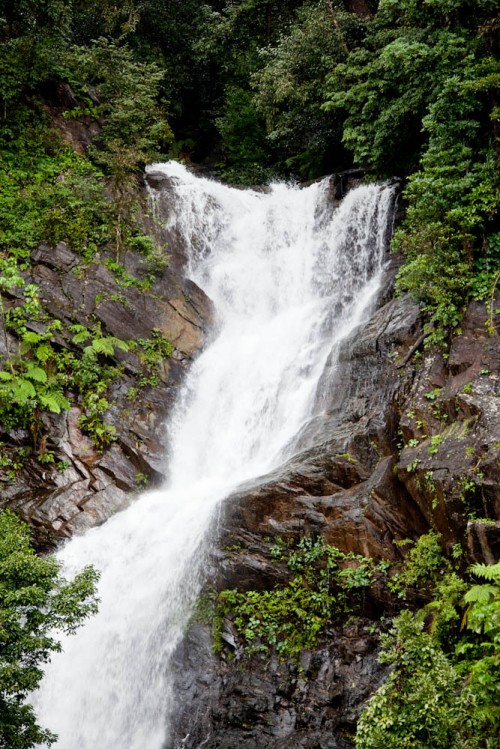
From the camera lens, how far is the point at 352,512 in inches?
365

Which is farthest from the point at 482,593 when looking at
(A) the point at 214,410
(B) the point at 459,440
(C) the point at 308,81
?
(C) the point at 308,81

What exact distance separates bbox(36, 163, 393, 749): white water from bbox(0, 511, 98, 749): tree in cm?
184

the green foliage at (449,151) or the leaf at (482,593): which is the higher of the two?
the green foliage at (449,151)

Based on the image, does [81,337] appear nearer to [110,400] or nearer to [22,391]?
[110,400]

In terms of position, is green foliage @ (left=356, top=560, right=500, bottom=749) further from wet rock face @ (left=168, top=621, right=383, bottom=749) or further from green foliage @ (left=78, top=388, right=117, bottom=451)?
green foliage @ (left=78, top=388, right=117, bottom=451)

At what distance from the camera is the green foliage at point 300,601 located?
8748 millimetres

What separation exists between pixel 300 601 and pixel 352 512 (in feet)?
5.36

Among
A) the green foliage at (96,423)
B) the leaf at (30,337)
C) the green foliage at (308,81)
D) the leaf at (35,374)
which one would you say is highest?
the green foliage at (308,81)

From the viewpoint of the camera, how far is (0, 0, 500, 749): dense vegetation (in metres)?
6.65

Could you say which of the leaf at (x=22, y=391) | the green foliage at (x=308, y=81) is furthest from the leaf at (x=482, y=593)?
the green foliage at (x=308, y=81)

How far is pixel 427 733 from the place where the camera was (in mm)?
5367

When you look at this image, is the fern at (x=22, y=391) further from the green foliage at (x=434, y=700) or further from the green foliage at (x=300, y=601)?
the green foliage at (x=434, y=700)

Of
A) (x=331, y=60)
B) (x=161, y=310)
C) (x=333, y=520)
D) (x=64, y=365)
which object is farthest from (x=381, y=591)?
(x=331, y=60)

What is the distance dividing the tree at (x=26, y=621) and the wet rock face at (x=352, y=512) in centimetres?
247
